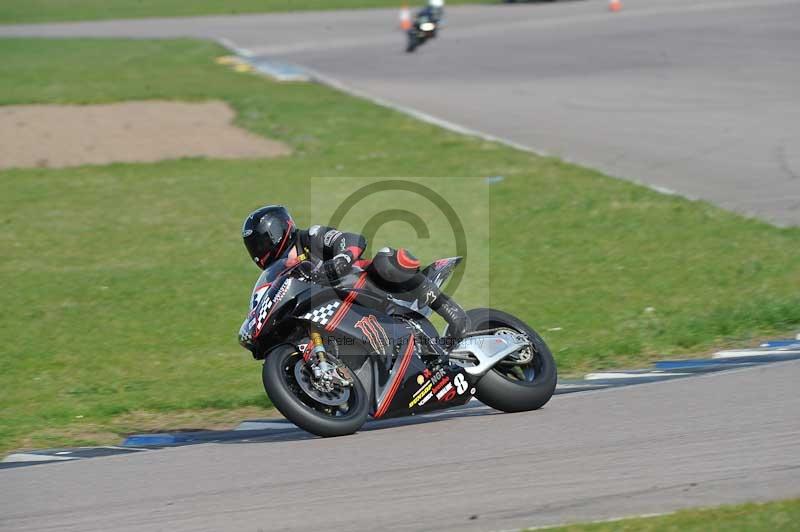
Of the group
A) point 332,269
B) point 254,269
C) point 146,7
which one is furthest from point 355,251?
point 146,7

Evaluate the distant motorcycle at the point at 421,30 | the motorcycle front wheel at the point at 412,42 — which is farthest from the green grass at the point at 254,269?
the distant motorcycle at the point at 421,30

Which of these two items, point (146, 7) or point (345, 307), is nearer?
point (345, 307)

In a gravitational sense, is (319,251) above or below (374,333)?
above

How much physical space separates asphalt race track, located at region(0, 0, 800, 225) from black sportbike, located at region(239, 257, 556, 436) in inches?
251

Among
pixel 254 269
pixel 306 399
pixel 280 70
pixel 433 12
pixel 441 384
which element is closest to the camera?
pixel 306 399

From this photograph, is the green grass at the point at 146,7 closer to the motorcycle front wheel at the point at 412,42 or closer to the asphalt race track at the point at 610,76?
the asphalt race track at the point at 610,76

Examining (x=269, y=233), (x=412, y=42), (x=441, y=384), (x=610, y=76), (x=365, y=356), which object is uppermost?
(x=412, y=42)

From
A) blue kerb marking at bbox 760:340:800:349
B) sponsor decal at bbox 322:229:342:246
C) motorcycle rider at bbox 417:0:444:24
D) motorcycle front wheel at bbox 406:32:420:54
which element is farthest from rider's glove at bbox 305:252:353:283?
motorcycle rider at bbox 417:0:444:24

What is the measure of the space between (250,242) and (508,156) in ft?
33.4

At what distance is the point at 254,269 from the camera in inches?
468

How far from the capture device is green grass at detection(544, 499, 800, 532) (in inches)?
187

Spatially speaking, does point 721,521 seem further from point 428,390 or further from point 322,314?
point 322,314

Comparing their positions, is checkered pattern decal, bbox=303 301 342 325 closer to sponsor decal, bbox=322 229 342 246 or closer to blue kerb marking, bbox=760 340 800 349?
sponsor decal, bbox=322 229 342 246

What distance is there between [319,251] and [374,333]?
603 millimetres
